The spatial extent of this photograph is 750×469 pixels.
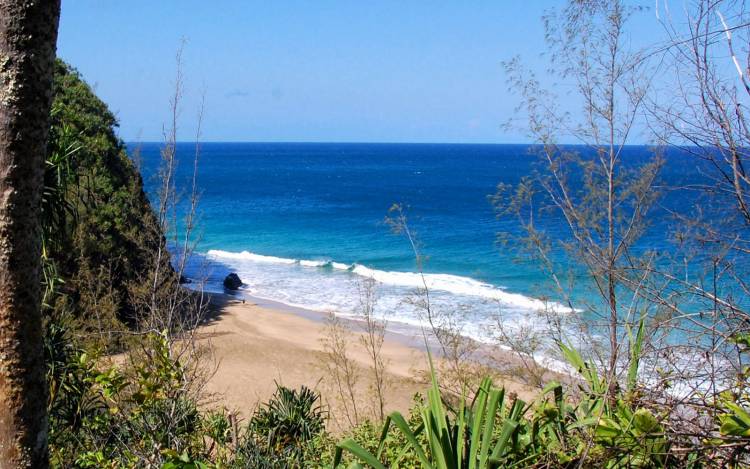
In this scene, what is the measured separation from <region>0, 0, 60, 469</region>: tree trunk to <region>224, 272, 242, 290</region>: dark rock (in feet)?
91.4

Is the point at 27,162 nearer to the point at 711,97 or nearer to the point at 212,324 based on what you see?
the point at 711,97

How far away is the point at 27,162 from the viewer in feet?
9.02

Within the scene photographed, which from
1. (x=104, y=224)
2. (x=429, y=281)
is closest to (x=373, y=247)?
(x=429, y=281)

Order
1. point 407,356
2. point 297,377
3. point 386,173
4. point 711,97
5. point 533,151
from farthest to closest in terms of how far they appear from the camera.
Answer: point 386,173
point 407,356
point 297,377
point 533,151
point 711,97

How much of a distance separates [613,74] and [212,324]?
18460 millimetres

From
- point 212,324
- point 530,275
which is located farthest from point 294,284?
point 530,275

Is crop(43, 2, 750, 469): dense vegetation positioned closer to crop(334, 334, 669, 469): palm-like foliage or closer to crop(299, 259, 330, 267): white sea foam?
crop(334, 334, 669, 469): palm-like foliage

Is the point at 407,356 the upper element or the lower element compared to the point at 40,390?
lower

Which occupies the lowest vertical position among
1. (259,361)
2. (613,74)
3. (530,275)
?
(259,361)

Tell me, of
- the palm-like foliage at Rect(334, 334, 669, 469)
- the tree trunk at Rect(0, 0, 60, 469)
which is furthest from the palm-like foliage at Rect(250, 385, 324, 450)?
the tree trunk at Rect(0, 0, 60, 469)

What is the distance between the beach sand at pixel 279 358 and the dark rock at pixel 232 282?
4155 millimetres

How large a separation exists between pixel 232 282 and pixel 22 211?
28231 millimetres

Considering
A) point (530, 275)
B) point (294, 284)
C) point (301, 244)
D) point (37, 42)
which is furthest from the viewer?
point (301, 244)

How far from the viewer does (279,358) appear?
63.5 ft
